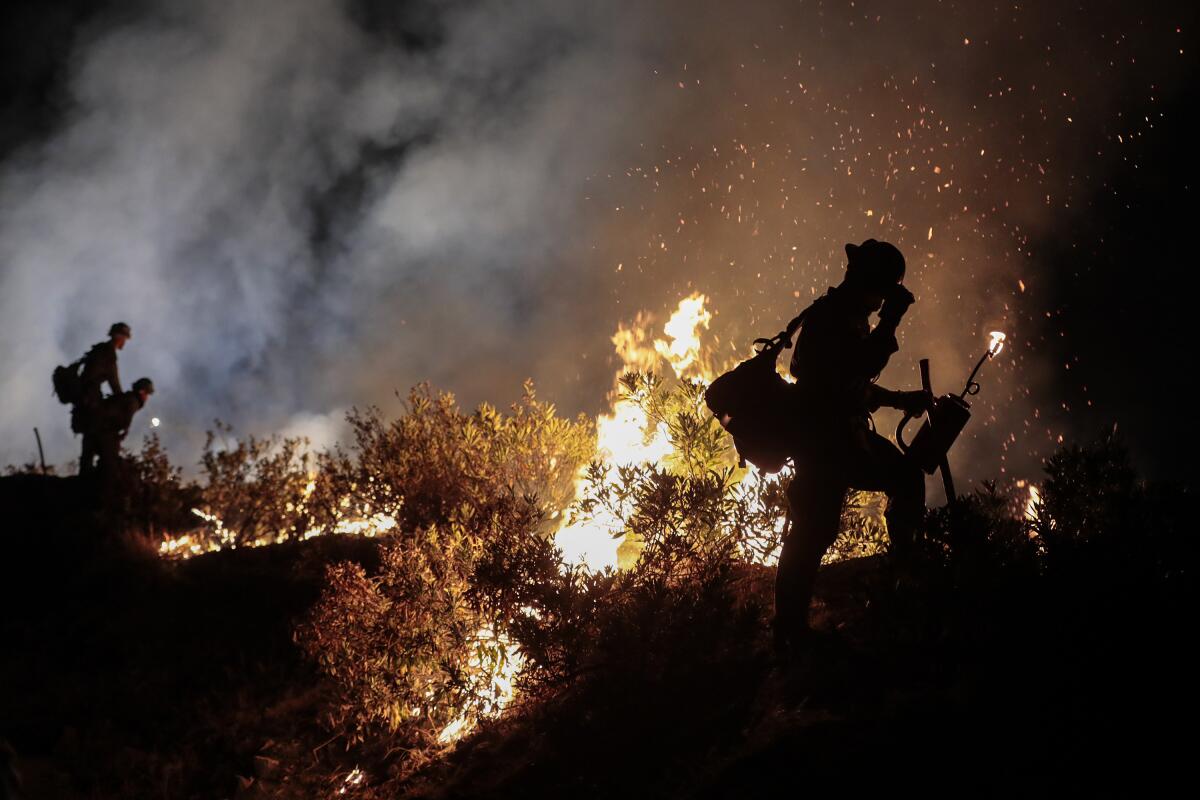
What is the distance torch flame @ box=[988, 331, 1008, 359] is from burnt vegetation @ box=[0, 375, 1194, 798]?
107 centimetres

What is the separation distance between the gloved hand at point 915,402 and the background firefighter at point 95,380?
15217mm

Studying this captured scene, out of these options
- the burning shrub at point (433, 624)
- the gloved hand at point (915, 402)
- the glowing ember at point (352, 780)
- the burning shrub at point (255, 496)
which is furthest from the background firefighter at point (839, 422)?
the burning shrub at point (255, 496)

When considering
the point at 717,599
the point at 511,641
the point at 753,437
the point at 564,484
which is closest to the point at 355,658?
the point at 511,641

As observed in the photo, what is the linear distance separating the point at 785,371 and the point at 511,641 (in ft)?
20.8

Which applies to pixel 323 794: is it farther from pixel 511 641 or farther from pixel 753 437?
pixel 753 437

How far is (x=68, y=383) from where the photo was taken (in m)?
14.1

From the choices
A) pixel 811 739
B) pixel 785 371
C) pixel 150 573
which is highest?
pixel 785 371

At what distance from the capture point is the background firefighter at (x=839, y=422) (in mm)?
4426

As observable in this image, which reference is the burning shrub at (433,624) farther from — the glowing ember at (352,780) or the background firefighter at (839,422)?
the background firefighter at (839,422)

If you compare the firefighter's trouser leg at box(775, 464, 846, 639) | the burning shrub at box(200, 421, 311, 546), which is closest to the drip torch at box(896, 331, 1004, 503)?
the firefighter's trouser leg at box(775, 464, 846, 639)

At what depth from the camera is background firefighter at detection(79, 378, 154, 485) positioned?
14.5 m

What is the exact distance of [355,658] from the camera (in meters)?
6.79

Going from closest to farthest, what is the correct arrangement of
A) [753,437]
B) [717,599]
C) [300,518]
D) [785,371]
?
1. [753,437]
2. [717,599]
3. [785,371]
4. [300,518]

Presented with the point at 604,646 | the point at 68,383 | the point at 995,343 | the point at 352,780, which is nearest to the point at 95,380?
the point at 68,383
